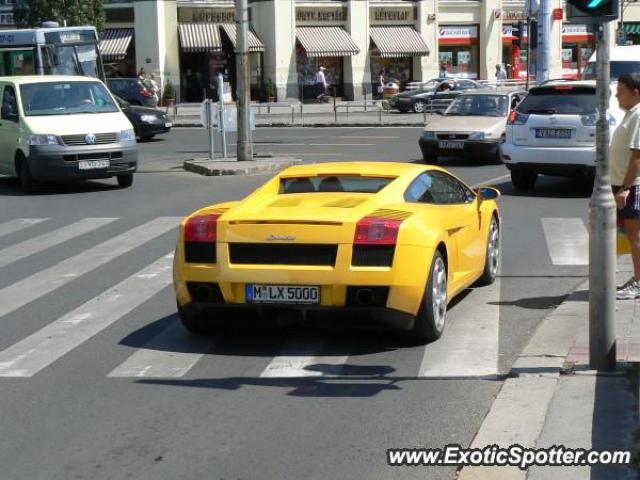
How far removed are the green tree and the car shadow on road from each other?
28037 millimetres

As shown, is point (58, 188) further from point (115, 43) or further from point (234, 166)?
point (115, 43)

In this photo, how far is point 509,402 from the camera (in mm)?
6621

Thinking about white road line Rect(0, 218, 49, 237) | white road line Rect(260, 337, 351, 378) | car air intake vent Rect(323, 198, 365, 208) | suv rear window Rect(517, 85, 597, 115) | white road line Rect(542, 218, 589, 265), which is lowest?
white road line Rect(542, 218, 589, 265)

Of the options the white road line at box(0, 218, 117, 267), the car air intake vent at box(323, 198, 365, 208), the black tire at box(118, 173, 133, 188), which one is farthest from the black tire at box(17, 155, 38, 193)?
the car air intake vent at box(323, 198, 365, 208)

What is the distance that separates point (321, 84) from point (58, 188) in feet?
108

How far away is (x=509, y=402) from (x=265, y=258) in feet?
7.03

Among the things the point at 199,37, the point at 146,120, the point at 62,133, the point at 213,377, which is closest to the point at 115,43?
the point at 199,37

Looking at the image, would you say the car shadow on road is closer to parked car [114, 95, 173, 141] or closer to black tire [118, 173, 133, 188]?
black tire [118, 173, 133, 188]

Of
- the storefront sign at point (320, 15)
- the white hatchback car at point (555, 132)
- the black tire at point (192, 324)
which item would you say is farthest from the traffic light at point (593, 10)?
the storefront sign at point (320, 15)

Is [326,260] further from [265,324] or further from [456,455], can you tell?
[456,455]

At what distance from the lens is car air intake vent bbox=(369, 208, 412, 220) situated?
7993 mm

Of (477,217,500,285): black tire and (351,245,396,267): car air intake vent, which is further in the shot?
(477,217,500,285): black tire

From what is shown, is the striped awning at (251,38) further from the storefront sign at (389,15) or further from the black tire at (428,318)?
the black tire at (428,318)

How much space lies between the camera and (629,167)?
8852 mm
